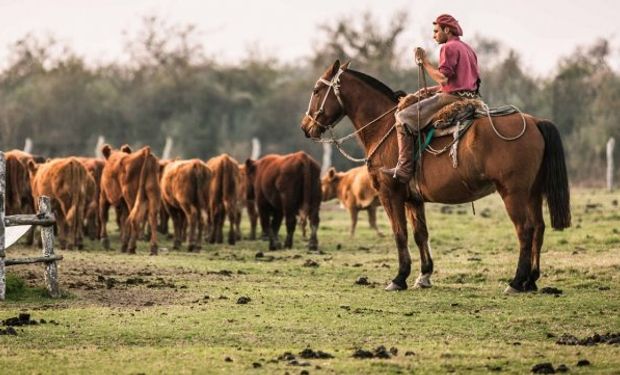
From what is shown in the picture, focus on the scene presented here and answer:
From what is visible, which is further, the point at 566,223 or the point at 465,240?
the point at 465,240

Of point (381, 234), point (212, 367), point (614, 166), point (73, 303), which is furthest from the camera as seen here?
point (614, 166)

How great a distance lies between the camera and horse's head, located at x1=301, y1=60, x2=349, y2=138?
17.5m

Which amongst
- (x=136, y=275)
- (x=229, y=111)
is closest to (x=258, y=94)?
(x=229, y=111)

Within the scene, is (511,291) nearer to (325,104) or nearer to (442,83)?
(442,83)

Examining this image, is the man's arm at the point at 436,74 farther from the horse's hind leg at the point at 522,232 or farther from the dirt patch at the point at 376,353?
the dirt patch at the point at 376,353

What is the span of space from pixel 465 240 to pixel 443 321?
45.3 feet

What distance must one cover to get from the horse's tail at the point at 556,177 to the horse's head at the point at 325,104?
3.27 meters

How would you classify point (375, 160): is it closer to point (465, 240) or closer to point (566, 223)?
point (566, 223)

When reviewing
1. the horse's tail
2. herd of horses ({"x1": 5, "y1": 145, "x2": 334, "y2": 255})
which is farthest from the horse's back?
herd of horses ({"x1": 5, "y1": 145, "x2": 334, "y2": 255})

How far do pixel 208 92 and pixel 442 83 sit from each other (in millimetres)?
55184

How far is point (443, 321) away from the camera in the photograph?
13.3 m

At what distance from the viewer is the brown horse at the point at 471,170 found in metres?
15.4

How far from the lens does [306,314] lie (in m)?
13.9

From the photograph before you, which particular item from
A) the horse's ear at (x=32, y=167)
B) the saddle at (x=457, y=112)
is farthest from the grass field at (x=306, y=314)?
the horse's ear at (x=32, y=167)
